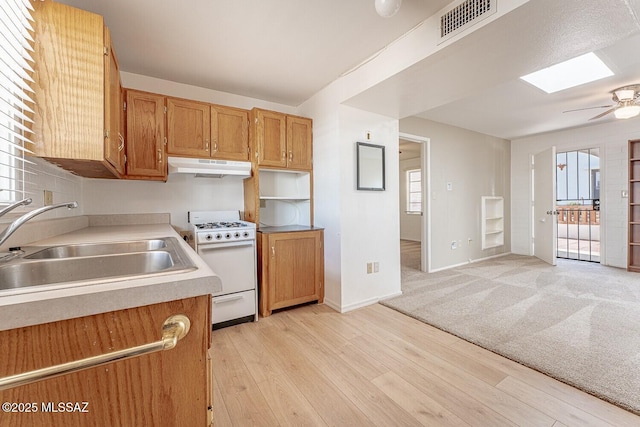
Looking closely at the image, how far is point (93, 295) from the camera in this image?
2.16 ft

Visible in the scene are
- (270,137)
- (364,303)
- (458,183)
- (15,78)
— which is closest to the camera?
(15,78)

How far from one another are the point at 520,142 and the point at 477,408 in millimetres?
5921

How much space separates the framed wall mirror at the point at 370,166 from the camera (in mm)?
2984

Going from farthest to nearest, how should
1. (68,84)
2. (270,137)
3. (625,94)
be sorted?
1. (625,94)
2. (270,137)
3. (68,84)

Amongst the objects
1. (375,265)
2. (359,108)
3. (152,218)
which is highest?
(359,108)

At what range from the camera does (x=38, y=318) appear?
0.60 meters

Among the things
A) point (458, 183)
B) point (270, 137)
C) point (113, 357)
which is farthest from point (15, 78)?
point (458, 183)

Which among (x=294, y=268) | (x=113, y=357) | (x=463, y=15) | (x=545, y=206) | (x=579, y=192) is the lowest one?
(x=294, y=268)

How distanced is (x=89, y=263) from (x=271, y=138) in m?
2.06

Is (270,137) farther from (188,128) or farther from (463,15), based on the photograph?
(463,15)

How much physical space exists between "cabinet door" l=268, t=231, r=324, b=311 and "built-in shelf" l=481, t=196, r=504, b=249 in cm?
383

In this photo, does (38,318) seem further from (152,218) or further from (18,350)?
(152,218)

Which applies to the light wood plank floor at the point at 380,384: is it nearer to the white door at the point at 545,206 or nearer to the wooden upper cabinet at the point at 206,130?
the wooden upper cabinet at the point at 206,130

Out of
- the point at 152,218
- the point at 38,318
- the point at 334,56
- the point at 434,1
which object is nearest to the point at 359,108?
the point at 334,56
